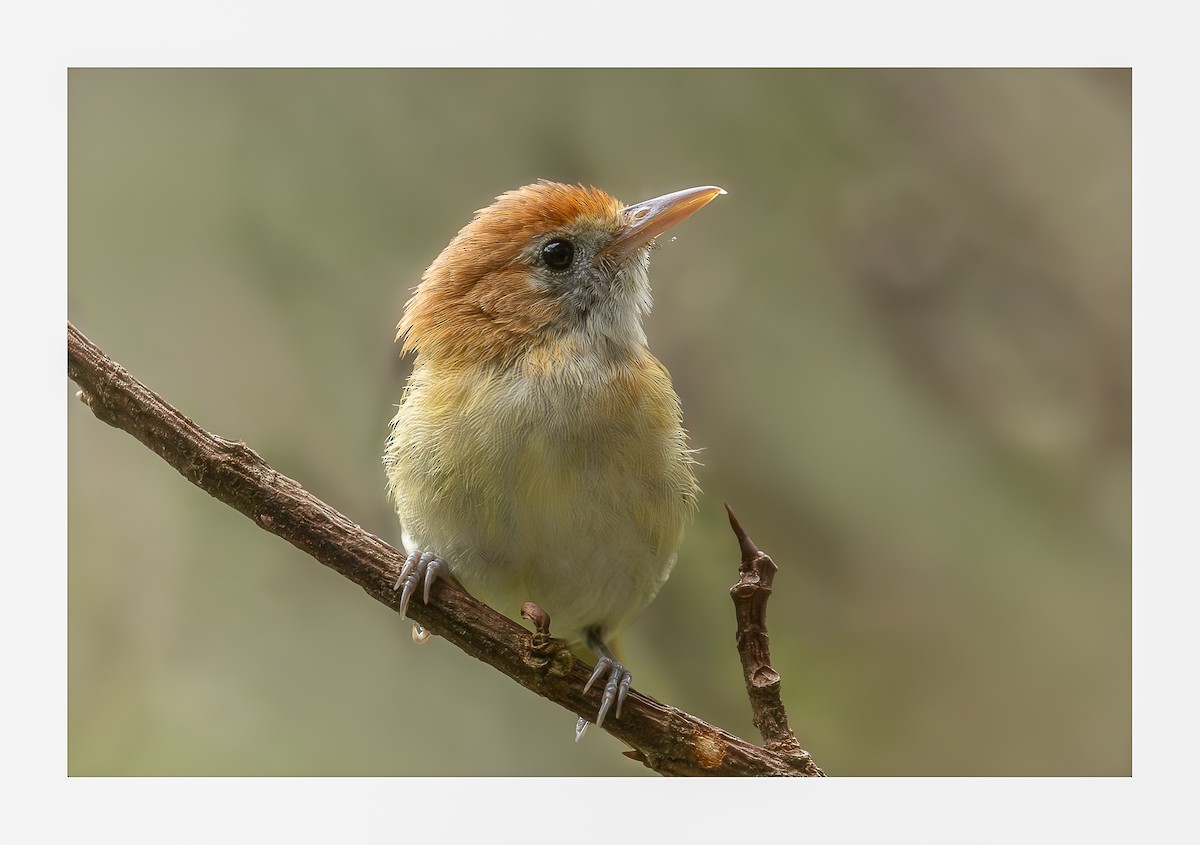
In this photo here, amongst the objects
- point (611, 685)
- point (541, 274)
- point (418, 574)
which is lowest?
point (611, 685)

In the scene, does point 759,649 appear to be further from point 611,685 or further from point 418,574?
point 418,574

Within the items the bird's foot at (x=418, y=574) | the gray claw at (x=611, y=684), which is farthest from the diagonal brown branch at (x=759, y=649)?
the bird's foot at (x=418, y=574)

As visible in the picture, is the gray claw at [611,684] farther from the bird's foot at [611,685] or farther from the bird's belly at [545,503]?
the bird's belly at [545,503]

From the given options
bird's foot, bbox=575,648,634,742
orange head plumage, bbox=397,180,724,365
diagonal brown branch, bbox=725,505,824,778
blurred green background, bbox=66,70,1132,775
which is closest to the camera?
diagonal brown branch, bbox=725,505,824,778

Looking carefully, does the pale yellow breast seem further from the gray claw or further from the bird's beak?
the bird's beak

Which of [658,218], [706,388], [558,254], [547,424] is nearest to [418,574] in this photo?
[547,424]

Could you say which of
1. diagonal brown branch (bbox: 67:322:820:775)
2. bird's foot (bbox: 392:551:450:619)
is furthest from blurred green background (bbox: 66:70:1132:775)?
bird's foot (bbox: 392:551:450:619)
